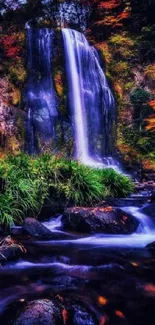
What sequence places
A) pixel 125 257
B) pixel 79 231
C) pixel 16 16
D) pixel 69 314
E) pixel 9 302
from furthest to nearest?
pixel 16 16 < pixel 79 231 < pixel 125 257 < pixel 9 302 < pixel 69 314

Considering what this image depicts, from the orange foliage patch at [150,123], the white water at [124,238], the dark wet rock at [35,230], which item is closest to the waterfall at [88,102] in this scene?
the orange foliage patch at [150,123]

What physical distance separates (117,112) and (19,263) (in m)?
11.7

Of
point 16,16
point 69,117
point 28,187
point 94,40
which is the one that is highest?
point 16,16

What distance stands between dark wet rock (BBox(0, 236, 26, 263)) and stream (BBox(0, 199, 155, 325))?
0.40 ft

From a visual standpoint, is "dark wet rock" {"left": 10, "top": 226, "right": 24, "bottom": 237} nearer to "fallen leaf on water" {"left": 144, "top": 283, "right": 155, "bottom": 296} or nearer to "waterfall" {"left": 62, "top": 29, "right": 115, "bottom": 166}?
"fallen leaf on water" {"left": 144, "top": 283, "right": 155, "bottom": 296}

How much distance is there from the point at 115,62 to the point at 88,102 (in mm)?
3270

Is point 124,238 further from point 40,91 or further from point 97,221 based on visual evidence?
point 40,91

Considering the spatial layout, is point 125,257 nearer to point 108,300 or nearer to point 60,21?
point 108,300

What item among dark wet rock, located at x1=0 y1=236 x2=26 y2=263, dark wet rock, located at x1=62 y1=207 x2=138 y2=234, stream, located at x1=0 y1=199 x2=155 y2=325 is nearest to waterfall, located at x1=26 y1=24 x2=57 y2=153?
dark wet rock, located at x1=62 y1=207 x2=138 y2=234

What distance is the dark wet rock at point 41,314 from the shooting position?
8.70 ft

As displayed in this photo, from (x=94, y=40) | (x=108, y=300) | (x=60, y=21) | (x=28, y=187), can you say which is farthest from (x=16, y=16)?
(x=108, y=300)

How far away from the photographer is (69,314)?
2.93 metres

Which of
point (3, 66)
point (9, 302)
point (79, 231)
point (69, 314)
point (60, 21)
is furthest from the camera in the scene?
point (60, 21)

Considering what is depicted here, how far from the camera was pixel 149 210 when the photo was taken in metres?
7.48
